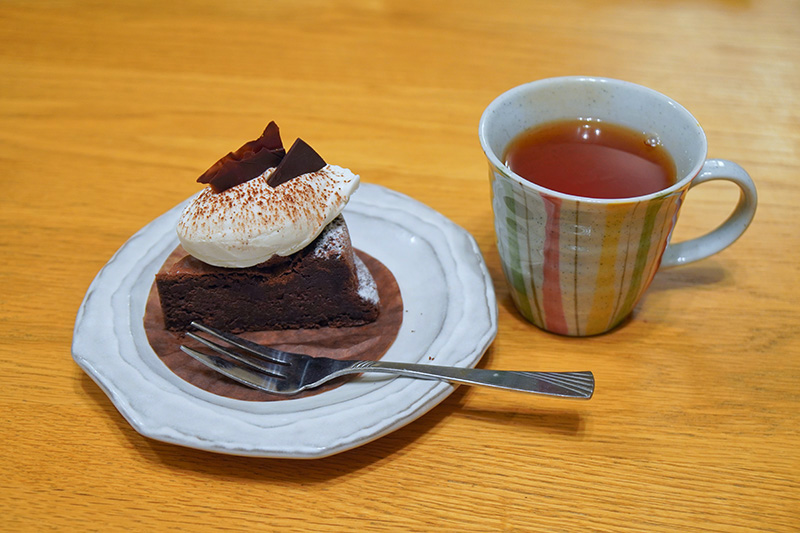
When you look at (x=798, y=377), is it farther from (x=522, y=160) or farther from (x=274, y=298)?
(x=274, y=298)

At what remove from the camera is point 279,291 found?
1273 mm

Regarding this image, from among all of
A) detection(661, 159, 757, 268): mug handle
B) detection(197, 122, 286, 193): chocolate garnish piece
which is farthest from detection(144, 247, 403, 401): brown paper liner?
detection(661, 159, 757, 268): mug handle

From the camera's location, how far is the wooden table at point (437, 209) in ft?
3.26

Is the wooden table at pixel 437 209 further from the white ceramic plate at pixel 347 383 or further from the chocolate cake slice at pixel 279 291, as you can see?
the chocolate cake slice at pixel 279 291

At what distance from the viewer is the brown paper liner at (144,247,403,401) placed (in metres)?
1.12

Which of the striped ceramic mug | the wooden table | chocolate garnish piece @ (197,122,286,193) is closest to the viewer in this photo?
the wooden table

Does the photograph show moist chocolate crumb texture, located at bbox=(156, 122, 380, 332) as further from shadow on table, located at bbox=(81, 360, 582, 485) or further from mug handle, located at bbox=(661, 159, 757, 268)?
mug handle, located at bbox=(661, 159, 757, 268)

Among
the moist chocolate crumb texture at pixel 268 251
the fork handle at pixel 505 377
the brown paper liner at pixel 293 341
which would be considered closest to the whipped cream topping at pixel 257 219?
the moist chocolate crumb texture at pixel 268 251

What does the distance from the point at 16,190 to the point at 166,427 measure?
941 mm

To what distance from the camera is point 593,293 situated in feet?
3.96

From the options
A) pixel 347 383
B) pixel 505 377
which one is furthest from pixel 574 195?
pixel 347 383

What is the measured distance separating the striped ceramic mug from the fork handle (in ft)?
0.61

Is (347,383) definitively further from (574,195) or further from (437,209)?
(437,209)

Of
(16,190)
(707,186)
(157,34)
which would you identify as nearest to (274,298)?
(16,190)
